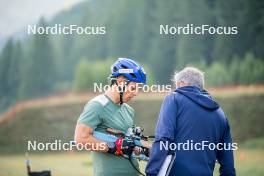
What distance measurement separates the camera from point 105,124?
4156 mm

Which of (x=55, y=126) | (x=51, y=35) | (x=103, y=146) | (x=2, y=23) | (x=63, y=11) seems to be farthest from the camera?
(x=51, y=35)

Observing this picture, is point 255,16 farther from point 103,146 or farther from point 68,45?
point 103,146

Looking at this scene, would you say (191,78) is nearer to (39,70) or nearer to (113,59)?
(39,70)

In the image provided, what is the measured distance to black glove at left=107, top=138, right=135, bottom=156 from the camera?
4059 millimetres

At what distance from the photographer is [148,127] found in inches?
653

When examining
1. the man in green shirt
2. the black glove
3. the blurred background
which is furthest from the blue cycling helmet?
the blurred background

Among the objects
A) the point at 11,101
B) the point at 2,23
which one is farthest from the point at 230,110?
the point at 2,23

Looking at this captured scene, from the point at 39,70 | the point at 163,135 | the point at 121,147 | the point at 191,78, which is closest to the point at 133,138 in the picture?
the point at 121,147

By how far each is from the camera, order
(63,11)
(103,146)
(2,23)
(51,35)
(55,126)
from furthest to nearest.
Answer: (51,35)
(55,126)
(63,11)
(2,23)
(103,146)

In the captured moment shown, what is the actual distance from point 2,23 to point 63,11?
6.77 feet

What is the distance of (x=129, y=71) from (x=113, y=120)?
37cm

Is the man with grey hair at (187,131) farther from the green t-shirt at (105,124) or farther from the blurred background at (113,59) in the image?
the blurred background at (113,59)

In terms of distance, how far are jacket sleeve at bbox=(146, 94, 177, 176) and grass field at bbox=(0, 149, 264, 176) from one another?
7.16 m

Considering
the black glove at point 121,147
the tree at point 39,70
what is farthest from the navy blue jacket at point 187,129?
the tree at point 39,70
